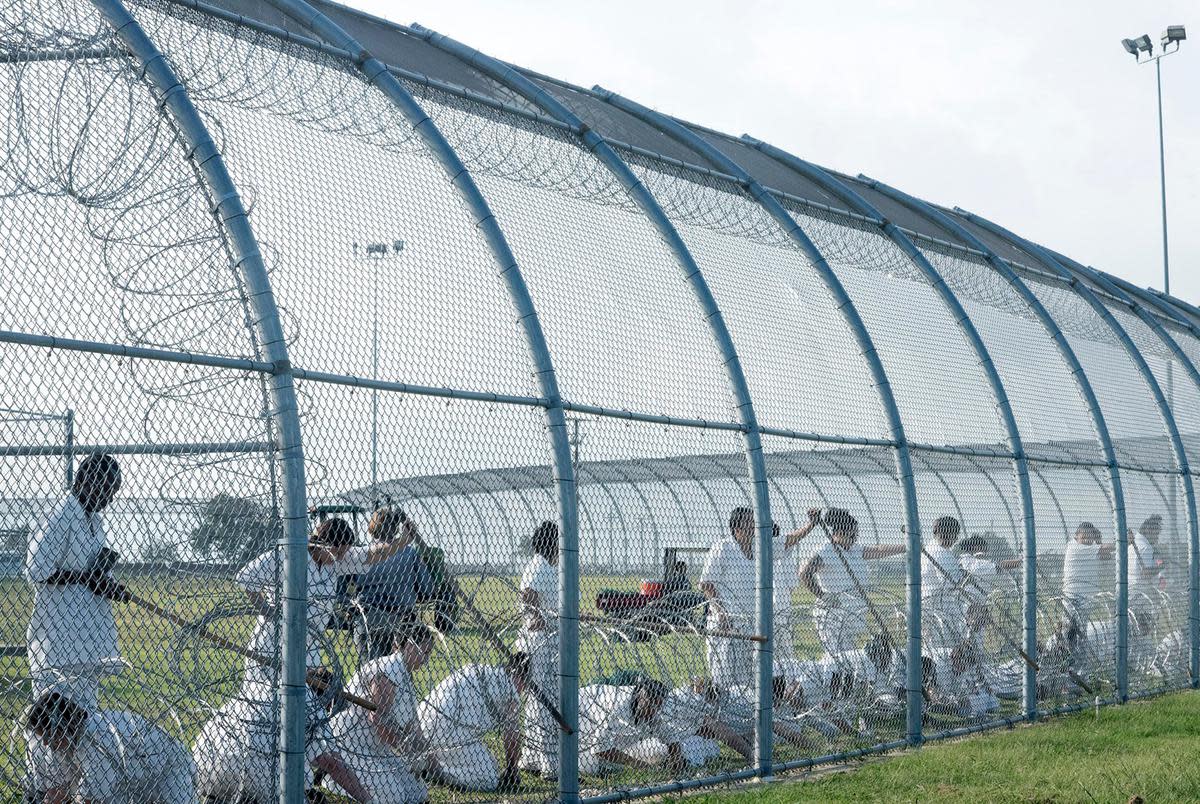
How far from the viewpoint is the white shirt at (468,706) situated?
652 centimetres

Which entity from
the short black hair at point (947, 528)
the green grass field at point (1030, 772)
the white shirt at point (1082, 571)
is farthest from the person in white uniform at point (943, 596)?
the white shirt at point (1082, 571)

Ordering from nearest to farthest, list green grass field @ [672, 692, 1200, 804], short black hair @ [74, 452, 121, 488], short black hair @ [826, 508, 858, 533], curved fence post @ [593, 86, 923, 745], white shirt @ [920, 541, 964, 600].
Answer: short black hair @ [74, 452, 121, 488], green grass field @ [672, 692, 1200, 804], curved fence post @ [593, 86, 923, 745], short black hair @ [826, 508, 858, 533], white shirt @ [920, 541, 964, 600]

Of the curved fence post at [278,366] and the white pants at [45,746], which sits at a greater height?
the curved fence post at [278,366]

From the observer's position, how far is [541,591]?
704 cm

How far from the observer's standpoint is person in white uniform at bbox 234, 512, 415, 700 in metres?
5.38

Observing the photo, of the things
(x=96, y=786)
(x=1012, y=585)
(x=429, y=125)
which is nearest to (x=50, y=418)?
(x=96, y=786)

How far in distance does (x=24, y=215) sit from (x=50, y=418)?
758mm

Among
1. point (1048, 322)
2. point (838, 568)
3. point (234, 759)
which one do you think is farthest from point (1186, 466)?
point (234, 759)

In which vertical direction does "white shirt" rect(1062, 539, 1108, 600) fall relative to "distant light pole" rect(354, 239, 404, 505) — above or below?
below

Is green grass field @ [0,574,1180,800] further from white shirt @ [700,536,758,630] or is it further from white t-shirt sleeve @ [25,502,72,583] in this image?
white shirt @ [700,536,758,630]

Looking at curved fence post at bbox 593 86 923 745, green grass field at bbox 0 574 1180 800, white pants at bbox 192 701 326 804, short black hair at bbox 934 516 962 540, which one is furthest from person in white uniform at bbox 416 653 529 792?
short black hair at bbox 934 516 962 540

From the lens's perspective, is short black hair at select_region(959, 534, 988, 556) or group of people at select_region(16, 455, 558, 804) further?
short black hair at select_region(959, 534, 988, 556)

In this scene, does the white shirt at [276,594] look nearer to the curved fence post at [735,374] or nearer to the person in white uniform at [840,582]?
the curved fence post at [735,374]

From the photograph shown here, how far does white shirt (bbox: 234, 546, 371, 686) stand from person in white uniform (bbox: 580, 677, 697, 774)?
150 centimetres
